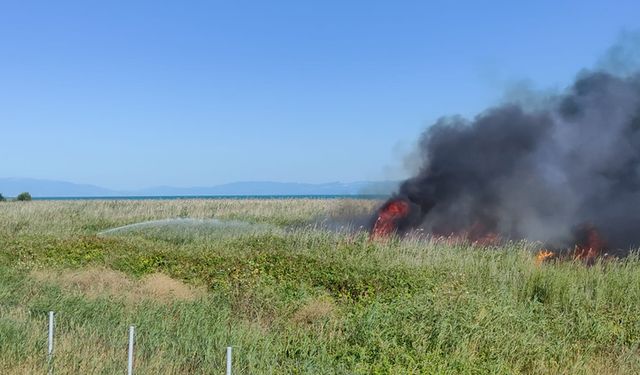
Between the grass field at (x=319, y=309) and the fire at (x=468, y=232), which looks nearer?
the grass field at (x=319, y=309)

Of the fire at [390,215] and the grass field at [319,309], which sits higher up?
the fire at [390,215]

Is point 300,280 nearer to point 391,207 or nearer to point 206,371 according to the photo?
point 206,371

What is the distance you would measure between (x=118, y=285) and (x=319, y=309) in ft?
12.2

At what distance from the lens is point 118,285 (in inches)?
451

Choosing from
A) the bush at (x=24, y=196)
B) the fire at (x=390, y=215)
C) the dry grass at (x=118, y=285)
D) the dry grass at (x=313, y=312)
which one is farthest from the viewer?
the bush at (x=24, y=196)

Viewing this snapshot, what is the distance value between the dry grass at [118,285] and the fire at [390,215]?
40.4 feet

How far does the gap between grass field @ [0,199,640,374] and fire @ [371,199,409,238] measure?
639 centimetres

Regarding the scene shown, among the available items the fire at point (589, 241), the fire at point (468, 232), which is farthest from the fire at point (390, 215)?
the fire at point (589, 241)

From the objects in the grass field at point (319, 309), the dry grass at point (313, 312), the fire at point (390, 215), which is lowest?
the dry grass at point (313, 312)

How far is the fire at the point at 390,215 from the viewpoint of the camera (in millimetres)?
23859

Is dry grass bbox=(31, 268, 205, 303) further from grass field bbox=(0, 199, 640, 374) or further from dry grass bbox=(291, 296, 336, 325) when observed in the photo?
dry grass bbox=(291, 296, 336, 325)

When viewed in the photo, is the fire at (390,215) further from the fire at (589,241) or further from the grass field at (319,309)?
the grass field at (319,309)

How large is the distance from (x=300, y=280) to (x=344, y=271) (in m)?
1.15

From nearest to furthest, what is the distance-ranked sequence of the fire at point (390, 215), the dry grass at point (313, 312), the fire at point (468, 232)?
the dry grass at point (313, 312), the fire at point (468, 232), the fire at point (390, 215)
